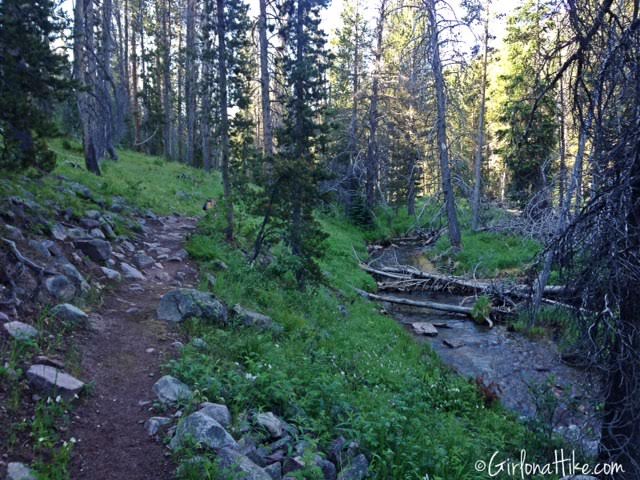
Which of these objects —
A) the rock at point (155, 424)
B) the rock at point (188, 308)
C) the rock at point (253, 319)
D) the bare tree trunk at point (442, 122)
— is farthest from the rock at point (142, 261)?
the bare tree trunk at point (442, 122)

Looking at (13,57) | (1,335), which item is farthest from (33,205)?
(1,335)

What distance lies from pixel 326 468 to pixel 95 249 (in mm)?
6423

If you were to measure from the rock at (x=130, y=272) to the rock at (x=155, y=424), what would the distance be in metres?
4.72

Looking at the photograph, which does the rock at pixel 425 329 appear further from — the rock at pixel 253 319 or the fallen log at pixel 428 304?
the rock at pixel 253 319

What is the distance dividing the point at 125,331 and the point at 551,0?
6678mm

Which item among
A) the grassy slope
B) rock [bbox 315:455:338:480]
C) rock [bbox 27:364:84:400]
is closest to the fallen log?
the grassy slope

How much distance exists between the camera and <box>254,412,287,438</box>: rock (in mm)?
4602

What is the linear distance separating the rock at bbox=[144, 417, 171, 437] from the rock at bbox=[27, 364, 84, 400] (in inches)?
32.8

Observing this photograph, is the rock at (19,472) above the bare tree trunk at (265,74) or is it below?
below

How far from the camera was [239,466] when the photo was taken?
383 centimetres

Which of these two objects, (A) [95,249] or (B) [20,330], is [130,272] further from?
(B) [20,330]

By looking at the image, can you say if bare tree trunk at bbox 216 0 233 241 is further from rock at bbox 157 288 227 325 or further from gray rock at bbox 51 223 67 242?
rock at bbox 157 288 227 325

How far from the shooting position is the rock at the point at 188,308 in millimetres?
7047

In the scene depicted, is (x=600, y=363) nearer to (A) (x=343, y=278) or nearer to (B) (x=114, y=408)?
(B) (x=114, y=408)
